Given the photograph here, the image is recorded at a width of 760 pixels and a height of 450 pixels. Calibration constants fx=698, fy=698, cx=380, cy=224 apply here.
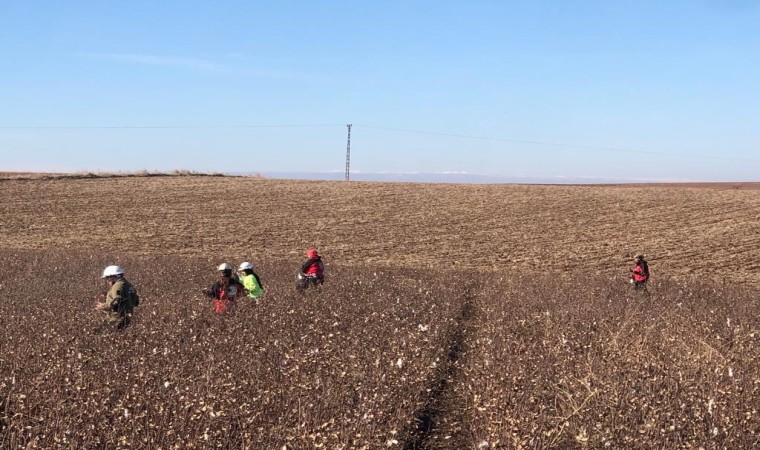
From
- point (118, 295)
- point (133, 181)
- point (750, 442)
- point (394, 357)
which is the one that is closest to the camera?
point (750, 442)

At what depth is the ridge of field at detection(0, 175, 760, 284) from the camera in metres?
24.6

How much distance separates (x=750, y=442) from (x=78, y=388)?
204 inches

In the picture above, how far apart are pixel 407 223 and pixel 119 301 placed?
23.6 m

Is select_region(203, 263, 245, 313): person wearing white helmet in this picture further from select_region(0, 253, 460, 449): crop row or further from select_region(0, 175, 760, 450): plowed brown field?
select_region(0, 175, 760, 450): plowed brown field

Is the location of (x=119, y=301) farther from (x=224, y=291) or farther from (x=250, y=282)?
(x=250, y=282)

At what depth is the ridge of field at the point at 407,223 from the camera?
24.6 meters

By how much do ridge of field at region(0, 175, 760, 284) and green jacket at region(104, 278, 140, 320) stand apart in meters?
14.3

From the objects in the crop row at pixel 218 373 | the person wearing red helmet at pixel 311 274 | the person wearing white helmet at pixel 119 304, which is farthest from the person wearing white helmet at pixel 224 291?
the person wearing red helmet at pixel 311 274

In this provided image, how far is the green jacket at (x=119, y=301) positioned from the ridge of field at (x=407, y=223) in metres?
14.3

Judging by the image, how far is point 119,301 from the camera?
8961mm

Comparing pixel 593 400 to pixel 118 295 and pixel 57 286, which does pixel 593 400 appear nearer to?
pixel 118 295

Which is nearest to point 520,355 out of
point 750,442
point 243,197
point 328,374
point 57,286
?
point 328,374

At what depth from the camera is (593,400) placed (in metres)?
6.07

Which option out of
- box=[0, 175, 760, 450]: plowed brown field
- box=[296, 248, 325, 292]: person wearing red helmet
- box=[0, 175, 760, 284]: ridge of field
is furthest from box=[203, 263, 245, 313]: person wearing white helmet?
box=[0, 175, 760, 284]: ridge of field
